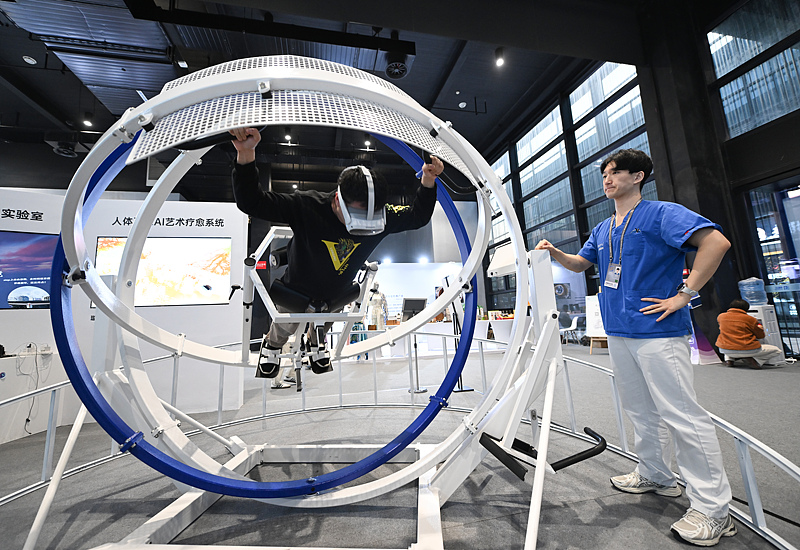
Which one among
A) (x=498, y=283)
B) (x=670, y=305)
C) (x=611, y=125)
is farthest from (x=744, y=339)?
(x=498, y=283)

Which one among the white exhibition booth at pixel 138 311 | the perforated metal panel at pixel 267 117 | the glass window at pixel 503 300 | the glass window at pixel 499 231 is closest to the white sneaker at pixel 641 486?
the perforated metal panel at pixel 267 117

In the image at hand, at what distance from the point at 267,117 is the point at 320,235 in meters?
0.84

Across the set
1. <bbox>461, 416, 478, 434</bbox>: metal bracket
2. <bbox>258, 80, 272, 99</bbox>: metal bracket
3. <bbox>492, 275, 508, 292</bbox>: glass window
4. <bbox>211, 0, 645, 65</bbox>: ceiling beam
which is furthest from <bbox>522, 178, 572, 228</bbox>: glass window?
<bbox>258, 80, 272, 99</bbox>: metal bracket

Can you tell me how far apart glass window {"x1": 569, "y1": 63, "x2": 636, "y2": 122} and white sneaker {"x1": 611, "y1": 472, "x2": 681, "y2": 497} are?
721 cm

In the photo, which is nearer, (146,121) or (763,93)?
(146,121)

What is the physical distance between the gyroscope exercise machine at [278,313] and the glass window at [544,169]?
760 cm

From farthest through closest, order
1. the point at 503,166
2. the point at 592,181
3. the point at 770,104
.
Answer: the point at 503,166, the point at 592,181, the point at 770,104

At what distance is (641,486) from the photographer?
1870 millimetres

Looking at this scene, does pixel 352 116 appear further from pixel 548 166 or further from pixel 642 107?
pixel 548 166

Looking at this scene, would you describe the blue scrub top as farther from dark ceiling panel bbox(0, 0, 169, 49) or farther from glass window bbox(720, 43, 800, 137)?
dark ceiling panel bbox(0, 0, 169, 49)

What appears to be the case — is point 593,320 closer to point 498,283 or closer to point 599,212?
point 599,212

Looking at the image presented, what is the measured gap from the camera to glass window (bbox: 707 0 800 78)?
5.01 meters

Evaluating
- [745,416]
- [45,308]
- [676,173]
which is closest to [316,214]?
[745,416]

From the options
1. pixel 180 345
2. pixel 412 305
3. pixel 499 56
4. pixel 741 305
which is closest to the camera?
pixel 180 345
